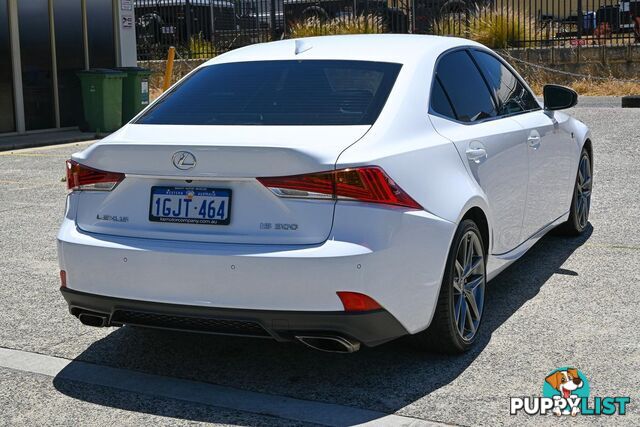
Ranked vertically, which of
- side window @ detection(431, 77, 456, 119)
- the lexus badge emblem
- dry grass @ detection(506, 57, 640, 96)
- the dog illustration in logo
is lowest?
the dog illustration in logo

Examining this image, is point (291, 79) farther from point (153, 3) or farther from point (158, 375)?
point (153, 3)

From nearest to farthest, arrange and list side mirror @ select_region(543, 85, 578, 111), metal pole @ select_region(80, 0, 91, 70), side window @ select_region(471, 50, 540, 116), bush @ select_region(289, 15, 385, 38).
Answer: side window @ select_region(471, 50, 540, 116)
side mirror @ select_region(543, 85, 578, 111)
metal pole @ select_region(80, 0, 91, 70)
bush @ select_region(289, 15, 385, 38)

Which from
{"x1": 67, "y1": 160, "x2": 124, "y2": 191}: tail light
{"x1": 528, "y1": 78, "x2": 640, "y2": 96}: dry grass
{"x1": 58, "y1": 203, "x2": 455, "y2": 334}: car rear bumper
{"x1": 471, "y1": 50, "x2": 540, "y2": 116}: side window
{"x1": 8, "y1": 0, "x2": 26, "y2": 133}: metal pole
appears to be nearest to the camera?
{"x1": 58, "y1": 203, "x2": 455, "y2": 334}: car rear bumper

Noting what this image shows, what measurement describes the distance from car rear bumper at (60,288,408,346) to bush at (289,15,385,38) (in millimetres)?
21291

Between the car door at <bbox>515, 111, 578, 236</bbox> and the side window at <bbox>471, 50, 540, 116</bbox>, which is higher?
the side window at <bbox>471, 50, 540, 116</bbox>

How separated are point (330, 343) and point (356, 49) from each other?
5.67ft

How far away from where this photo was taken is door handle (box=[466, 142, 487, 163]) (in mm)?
5205

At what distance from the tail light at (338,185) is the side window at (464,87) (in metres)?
0.93

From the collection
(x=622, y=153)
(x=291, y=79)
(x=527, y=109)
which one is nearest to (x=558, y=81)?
(x=622, y=153)

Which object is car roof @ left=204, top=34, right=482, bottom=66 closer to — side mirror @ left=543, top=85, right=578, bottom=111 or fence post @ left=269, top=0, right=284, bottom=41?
side mirror @ left=543, top=85, right=578, bottom=111

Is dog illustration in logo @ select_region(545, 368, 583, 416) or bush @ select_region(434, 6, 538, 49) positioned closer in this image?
dog illustration in logo @ select_region(545, 368, 583, 416)

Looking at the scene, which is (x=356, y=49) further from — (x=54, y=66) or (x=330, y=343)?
(x=54, y=66)

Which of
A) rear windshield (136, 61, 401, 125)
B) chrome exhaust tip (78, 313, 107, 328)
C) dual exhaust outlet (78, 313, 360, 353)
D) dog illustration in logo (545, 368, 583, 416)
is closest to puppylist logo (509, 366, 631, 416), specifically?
dog illustration in logo (545, 368, 583, 416)

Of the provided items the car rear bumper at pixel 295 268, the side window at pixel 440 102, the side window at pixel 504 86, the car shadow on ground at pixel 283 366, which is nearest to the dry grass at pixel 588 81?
the side window at pixel 504 86
